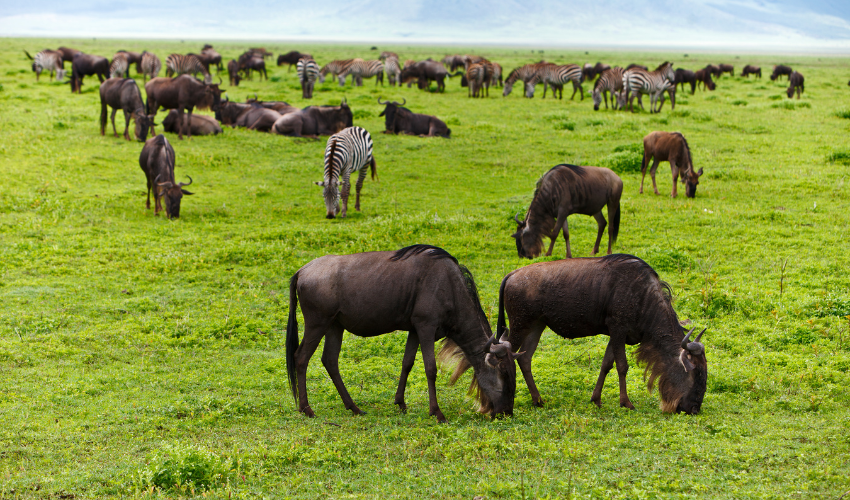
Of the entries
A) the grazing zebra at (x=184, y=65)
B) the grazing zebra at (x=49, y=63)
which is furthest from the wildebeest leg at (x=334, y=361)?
the grazing zebra at (x=49, y=63)

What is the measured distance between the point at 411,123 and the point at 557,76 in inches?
574

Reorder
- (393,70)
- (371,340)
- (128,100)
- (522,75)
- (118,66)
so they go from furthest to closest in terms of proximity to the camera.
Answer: (393,70) → (522,75) → (118,66) → (128,100) → (371,340)

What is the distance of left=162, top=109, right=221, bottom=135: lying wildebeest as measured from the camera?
77.2 feet

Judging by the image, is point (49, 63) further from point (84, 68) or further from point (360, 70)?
point (360, 70)

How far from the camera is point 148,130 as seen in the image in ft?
73.0

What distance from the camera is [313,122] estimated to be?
24.1 metres

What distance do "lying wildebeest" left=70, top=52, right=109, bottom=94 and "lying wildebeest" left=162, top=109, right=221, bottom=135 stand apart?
1176 cm

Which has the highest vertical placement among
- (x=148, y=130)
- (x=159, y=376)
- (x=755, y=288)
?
(x=148, y=130)

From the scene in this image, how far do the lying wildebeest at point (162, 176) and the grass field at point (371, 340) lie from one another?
469 millimetres

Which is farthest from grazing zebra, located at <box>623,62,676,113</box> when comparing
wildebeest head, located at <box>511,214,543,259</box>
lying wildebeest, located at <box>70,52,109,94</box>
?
lying wildebeest, located at <box>70,52,109,94</box>

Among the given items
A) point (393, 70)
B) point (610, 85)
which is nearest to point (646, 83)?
point (610, 85)

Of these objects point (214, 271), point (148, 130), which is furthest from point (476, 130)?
point (214, 271)

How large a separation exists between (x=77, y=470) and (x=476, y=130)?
21.1 m

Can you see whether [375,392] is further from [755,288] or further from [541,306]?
[755,288]
